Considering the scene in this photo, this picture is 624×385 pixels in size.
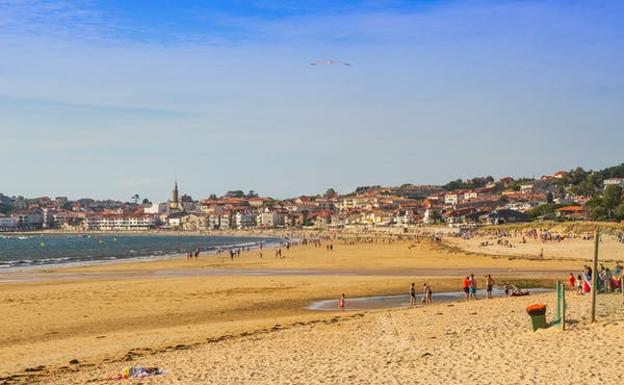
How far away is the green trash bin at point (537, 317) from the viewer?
44.8 ft

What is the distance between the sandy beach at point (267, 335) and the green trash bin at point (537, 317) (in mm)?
256

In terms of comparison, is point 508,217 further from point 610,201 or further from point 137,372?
point 137,372

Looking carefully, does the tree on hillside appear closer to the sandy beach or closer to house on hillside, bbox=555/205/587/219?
house on hillside, bbox=555/205/587/219

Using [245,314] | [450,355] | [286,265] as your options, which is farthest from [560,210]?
[450,355]

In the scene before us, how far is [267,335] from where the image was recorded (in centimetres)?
1631

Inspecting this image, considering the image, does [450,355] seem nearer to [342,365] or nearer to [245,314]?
[342,365]

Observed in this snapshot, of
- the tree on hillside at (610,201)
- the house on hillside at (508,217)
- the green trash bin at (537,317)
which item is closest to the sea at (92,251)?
the house on hillside at (508,217)

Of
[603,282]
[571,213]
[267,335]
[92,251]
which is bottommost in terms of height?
[92,251]

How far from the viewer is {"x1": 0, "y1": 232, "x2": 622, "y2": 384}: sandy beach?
11.7m

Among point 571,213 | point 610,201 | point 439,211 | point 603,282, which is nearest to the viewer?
point 603,282

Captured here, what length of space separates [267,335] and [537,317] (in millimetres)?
5863

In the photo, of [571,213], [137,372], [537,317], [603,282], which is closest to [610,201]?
[571,213]

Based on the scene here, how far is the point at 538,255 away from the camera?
50.2 metres

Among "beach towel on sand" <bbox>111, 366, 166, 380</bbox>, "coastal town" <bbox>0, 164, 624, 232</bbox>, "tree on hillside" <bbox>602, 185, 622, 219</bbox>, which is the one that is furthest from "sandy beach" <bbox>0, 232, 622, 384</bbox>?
"coastal town" <bbox>0, 164, 624, 232</bbox>
